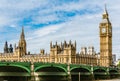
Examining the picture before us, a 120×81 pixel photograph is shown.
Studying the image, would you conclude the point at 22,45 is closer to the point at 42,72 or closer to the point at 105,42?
the point at 105,42

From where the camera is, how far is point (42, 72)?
7588 centimetres

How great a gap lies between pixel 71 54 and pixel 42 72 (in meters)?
66.5

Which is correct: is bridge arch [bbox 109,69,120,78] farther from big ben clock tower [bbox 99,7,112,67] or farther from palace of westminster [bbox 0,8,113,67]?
big ben clock tower [bbox 99,7,112,67]

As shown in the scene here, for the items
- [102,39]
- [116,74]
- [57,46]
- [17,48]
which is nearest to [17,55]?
[17,48]

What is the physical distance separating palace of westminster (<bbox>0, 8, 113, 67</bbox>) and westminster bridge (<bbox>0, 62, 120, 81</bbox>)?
35.3 m

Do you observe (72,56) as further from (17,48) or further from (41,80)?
(41,80)

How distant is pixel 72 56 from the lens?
142625mm

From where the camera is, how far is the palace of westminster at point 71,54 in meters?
144

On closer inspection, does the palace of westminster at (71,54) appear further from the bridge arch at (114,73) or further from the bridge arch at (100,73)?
the bridge arch at (100,73)

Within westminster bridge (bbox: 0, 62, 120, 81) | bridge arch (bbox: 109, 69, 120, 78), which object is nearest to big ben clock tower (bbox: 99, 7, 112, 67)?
bridge arch (bbox: 109, 69, 120, 78)

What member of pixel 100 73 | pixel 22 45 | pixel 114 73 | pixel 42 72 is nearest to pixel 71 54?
pixel 114 73

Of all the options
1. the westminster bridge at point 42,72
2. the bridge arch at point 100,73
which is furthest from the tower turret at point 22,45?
the westminster bridge at point 42,72

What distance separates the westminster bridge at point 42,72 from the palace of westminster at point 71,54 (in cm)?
3530

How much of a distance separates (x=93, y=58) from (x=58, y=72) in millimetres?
89563
